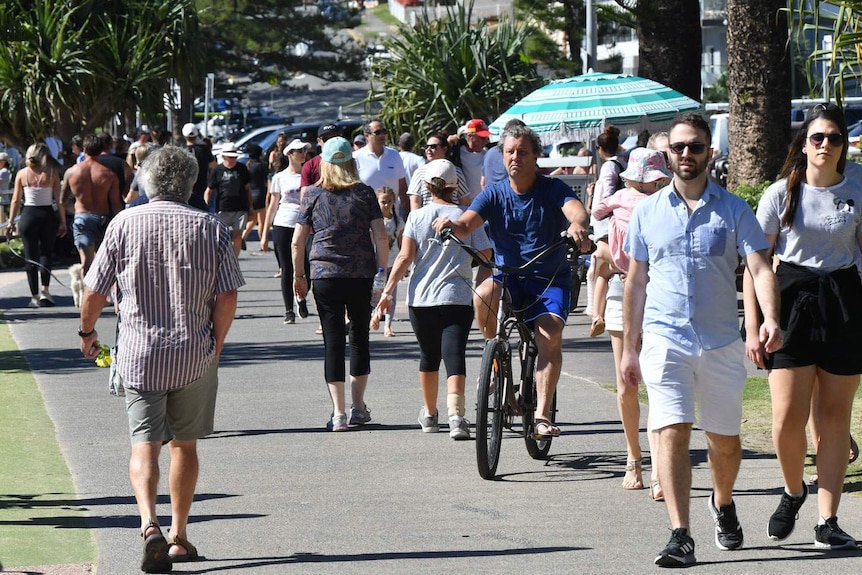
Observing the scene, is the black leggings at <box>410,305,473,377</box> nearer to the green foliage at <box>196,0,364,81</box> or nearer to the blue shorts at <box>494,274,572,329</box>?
the blue shorts at <box>494,274,572,329</box>

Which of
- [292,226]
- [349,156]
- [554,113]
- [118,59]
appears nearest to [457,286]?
[349,156]

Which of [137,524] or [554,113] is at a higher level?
[554,113]

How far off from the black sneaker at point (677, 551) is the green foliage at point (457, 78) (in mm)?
17117

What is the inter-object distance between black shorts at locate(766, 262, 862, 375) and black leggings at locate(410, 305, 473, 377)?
2.97 metres

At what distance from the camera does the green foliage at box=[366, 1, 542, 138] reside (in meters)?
23.2

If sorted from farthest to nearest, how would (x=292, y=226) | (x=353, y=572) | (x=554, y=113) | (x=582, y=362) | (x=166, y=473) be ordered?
(x=554, y=113) → (x=292, y=226) → (x=582, y=362) → (x=166, y=473) → (x=353, y=572)

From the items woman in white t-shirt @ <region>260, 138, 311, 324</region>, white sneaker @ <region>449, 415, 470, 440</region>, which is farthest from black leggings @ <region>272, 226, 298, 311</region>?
white sneaker @ <region>449, 415, 470, 440</region>

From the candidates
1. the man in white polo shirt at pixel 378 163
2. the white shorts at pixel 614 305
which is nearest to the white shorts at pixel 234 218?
the man in white polo shirt at pixel 378 163

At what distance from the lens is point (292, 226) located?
1531 cm

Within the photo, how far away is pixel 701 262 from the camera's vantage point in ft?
20.6

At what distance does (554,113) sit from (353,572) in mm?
10565

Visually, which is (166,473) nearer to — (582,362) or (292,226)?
(582,362)

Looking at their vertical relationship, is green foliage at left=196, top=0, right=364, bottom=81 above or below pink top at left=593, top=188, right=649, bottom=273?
above

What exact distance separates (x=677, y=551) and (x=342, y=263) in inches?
164
